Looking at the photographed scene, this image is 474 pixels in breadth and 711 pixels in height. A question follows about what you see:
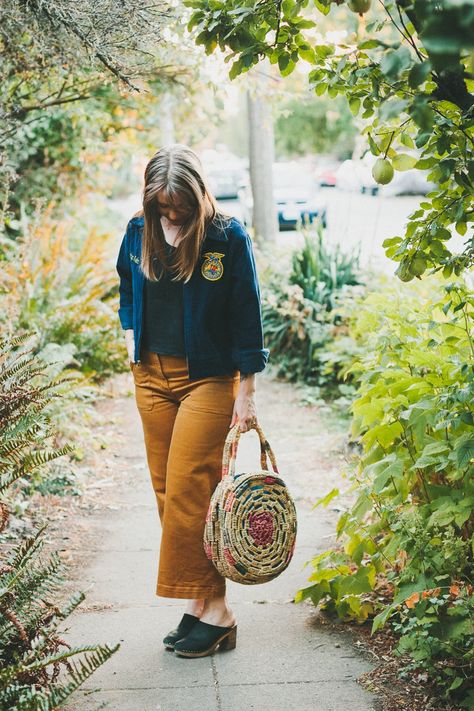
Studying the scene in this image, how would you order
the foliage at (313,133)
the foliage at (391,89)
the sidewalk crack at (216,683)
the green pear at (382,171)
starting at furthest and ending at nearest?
the foliage at (313,133)
the sidewalk crack at (216,683)
the green pear at (382,171)
the foliage at (391,89)

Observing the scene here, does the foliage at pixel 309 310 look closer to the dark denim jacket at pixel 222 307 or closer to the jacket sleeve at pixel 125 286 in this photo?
the jacket sleeve at pixel 125 286

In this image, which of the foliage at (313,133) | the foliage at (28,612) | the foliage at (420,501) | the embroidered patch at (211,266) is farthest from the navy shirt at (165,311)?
the foliage at (313,133)

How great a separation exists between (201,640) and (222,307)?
1.39m

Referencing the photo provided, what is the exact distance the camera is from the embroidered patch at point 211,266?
344 centimetres

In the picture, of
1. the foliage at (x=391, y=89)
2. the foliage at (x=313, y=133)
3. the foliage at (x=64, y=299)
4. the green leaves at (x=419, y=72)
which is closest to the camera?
the green leaves at (x=419, y=72)

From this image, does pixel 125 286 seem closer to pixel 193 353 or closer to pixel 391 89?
pixel 193 353

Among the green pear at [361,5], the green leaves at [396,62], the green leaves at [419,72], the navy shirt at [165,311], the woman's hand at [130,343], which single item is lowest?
the woman's hand at [130,343]

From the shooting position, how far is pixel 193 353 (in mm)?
3434

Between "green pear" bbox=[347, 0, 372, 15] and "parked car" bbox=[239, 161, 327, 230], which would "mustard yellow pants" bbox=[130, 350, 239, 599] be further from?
"parked car" bbox=[239, 161, 327, 230]

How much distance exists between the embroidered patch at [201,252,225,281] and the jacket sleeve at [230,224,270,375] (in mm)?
66

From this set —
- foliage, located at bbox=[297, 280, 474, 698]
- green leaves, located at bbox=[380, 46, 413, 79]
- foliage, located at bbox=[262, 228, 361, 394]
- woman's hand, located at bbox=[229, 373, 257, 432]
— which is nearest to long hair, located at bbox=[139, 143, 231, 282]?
woman's hand, located at bbox=[229, 373, 257, 432]

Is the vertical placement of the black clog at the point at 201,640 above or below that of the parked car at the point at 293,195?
below

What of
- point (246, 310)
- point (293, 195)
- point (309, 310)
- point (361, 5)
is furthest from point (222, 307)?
point (293, 195)

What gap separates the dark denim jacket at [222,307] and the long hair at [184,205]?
56 mm
